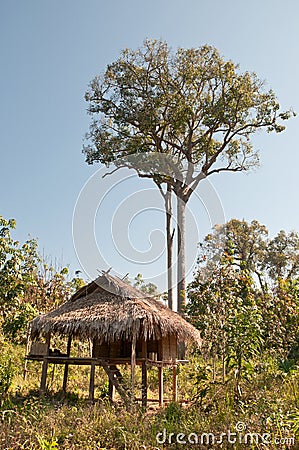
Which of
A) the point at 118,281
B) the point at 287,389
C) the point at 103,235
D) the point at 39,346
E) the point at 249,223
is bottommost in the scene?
the point at 287,389

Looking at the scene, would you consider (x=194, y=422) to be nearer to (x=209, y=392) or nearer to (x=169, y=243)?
(x=209, y=392)

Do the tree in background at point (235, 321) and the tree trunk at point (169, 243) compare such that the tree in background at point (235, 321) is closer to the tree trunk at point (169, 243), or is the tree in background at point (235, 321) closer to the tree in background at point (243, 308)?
the tree in background at point (243, 308)

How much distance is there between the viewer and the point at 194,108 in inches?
685

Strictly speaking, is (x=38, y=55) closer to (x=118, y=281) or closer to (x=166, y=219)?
(x=118, y=281)

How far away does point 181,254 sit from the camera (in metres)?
17.0

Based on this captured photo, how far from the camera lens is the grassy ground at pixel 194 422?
225 inches

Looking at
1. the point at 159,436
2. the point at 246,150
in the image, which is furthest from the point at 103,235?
the point at 246,150

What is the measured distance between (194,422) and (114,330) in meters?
3.09

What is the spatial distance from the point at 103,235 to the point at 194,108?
8632 mm

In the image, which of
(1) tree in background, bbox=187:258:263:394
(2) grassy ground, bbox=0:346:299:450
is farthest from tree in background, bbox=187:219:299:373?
(2) grassy ground, bbox=0:346:299:450

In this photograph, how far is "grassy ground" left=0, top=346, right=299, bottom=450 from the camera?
18.8 feet

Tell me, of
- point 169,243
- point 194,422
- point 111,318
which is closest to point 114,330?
point 111,318

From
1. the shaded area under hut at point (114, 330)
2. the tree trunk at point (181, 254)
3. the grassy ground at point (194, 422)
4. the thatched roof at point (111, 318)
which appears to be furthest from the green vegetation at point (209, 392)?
the tree trunk at point (181, 254)

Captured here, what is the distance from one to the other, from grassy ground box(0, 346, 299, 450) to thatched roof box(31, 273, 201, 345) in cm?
160
